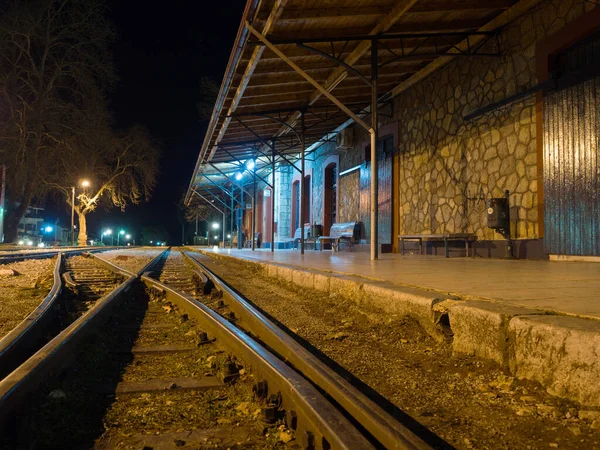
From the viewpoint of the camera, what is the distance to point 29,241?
40.0 meters

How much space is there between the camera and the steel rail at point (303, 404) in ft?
5.34

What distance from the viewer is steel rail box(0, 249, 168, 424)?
195cm

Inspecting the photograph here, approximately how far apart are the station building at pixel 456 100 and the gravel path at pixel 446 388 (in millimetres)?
4834

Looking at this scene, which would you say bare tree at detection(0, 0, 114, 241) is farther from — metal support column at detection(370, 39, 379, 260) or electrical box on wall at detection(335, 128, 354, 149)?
metal support column at detection(370, 39, 379, 260)

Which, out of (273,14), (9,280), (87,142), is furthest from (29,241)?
(273,14)

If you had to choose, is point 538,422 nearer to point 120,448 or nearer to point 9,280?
point 120,448

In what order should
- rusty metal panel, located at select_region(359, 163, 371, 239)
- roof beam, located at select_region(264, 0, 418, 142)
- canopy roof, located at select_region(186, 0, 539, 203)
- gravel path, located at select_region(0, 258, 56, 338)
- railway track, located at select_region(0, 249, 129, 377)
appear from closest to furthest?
railway track, located at select_region(0, 249, 129, 377) < gravel path, located at select_region(0, 258, 56, 338) < roof beam, located at select_region(264, 0, 418, 142) < canopy roof, located at select_region(186, 0, 539, 203) < rusty metal panel, located at select_region(359, 163, 371, 239)

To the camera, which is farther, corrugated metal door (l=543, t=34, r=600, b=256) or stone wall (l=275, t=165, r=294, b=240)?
stone wall (l=275, t=165, r=294, b=240)

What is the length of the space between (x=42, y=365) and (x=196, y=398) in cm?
84

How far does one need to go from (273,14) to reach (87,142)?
24119mm

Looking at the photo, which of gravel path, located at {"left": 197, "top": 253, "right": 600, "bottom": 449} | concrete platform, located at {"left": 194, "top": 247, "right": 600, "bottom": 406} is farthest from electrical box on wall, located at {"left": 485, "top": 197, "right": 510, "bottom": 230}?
gravel path, located at {"left": 197, "top": 253, "right": 600, "bottom": 449}

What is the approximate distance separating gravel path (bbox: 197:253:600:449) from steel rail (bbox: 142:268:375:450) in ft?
1.69

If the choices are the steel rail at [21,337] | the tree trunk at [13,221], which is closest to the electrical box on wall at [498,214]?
the steel rail at [21,337]

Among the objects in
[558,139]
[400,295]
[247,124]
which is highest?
[247,124]
